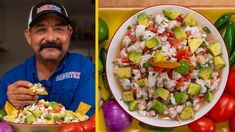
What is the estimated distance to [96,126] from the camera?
3.51 ft

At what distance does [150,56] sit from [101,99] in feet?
0.70

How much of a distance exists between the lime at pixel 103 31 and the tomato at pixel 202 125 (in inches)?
15.5

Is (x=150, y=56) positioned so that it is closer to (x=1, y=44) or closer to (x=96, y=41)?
(x=96, y=41)

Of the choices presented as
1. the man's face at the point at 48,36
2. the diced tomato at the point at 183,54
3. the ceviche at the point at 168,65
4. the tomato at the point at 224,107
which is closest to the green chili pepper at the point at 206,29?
the ceviche at the point at 168,65

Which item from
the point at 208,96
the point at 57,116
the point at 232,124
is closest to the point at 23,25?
the point at 57,116

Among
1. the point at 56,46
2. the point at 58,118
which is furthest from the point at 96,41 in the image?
the point at 58,118

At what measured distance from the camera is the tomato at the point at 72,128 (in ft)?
3.58

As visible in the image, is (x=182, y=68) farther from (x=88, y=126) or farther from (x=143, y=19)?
(x=88, y=126)

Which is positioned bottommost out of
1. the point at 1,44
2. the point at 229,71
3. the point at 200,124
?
the point at 200,124

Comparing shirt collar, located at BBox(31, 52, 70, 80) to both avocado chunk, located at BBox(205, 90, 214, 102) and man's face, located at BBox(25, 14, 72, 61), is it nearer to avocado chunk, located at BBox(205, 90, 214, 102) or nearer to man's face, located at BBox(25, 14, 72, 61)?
man's face, located at BBox(25, 14, 72, 61)

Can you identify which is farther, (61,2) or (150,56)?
(61,2)

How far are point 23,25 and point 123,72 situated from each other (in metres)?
0.37

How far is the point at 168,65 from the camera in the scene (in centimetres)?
103

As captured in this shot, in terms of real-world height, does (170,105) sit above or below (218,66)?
below
